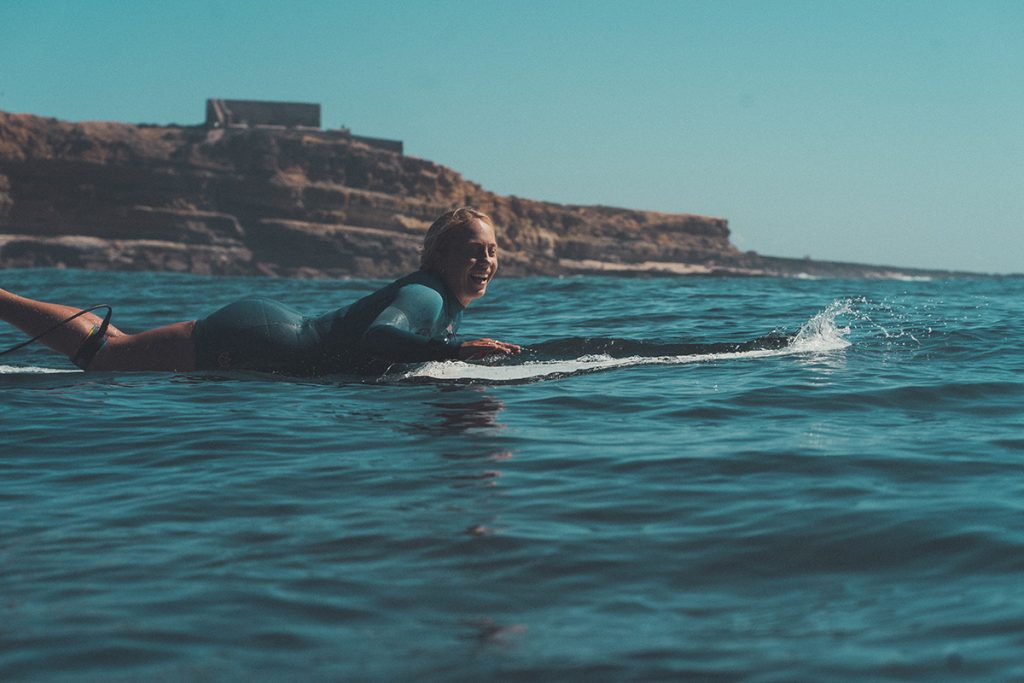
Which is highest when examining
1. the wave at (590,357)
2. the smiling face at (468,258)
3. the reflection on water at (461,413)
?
the smiling face at (468,258)

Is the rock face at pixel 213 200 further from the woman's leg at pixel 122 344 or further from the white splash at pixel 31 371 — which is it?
the woman's leg at pixel 122 344

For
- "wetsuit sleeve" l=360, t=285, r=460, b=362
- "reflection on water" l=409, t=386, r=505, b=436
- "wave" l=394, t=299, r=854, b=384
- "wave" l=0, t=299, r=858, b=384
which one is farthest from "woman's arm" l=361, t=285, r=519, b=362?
"wave" l=394, t=299, r=854, b=384

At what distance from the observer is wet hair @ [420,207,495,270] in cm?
779

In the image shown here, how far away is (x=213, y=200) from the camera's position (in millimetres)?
100562

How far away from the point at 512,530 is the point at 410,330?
144 inches

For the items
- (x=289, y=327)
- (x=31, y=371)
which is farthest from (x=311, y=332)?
(x=31, y=371)

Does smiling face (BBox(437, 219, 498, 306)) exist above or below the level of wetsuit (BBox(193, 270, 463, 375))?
above

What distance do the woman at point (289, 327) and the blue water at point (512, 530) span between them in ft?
1.02

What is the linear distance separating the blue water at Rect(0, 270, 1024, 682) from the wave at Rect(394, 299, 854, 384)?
1.28 ft

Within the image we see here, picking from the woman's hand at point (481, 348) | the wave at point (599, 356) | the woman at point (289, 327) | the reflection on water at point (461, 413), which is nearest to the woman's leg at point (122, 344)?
the woman at point (289, 327)

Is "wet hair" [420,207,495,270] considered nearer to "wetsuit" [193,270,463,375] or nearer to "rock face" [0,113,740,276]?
"wetsuit" [193,270,463,375]

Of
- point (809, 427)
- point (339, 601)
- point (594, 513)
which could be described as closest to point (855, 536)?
point (594, 513)

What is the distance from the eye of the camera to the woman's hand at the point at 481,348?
6.73m

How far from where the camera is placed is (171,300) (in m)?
22.2
